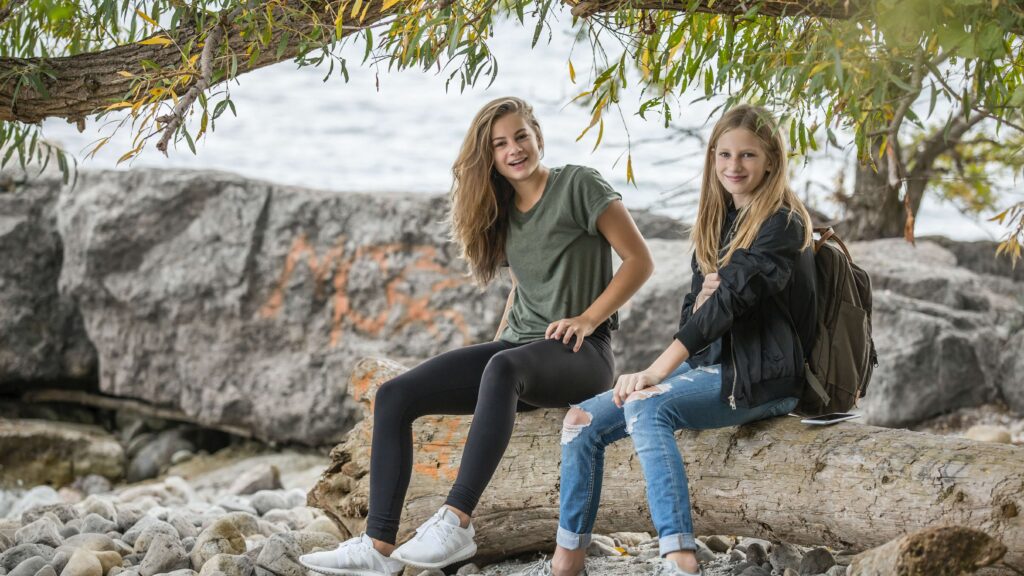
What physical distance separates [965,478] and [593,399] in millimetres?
1078

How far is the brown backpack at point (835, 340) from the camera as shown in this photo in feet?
10.0

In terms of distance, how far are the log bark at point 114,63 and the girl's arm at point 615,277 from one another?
0.77 meters

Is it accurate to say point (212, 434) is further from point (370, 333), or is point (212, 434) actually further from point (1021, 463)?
point (1021, 463)

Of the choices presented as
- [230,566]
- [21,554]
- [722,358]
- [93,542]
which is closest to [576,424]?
[722,358]

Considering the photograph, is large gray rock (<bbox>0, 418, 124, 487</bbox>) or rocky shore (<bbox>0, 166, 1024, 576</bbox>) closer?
rocky shore (<bbox>0, 166, 1024, 576</bbox>)

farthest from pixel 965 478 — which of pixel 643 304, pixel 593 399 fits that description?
pixel 643 304

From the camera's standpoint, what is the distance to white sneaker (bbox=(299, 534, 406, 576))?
317cm

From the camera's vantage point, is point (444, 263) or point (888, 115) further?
point (444, 263)

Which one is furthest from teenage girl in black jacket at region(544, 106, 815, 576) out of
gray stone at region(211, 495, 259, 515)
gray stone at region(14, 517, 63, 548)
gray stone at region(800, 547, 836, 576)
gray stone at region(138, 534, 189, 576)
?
gray stone at region(211, 495, 259, 515)

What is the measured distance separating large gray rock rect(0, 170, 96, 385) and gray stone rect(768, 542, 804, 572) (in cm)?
524

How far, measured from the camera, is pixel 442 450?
376 cm

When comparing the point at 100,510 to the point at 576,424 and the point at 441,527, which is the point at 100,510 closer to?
the point at 441,527

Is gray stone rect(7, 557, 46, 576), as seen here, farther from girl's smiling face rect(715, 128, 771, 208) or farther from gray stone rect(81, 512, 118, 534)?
girl's smiling face rect(715, 128, 771, 208)

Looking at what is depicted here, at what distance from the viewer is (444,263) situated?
6383 millimetres
